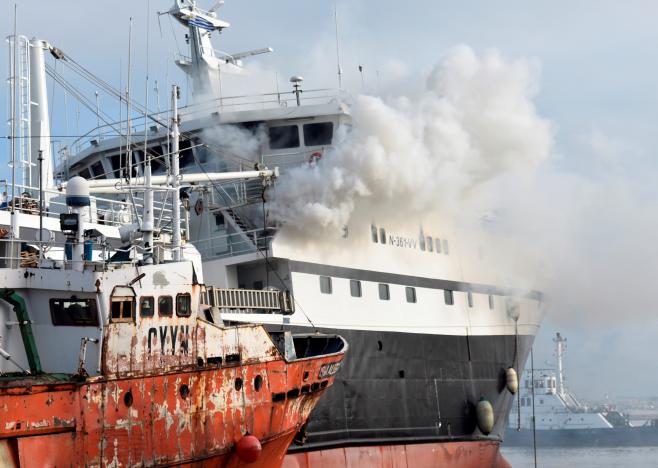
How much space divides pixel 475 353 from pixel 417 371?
3.26 m

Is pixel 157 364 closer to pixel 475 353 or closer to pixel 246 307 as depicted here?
pixel 246 307

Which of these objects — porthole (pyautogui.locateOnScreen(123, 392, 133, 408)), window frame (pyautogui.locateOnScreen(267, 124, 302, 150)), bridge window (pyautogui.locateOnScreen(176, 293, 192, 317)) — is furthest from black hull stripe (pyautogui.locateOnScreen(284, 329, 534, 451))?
porthole (pyautogui.locateOnScreen(123, 392, 133, 408))

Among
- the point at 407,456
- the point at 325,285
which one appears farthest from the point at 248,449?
the point at 407,456

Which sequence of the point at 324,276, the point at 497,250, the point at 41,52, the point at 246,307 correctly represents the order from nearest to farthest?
the point at 246,307
the point at 324,276
the point at 41,52
the point at 497,250

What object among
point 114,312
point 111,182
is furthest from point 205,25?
point 114,312

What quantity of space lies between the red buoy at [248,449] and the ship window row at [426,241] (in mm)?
9823

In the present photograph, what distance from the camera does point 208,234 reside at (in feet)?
87.1

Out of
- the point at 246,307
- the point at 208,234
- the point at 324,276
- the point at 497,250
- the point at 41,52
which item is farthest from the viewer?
the point at 497,250

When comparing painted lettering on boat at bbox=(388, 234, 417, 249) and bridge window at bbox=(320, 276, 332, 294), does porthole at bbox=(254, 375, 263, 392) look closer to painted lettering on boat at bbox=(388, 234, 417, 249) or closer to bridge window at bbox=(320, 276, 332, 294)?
bridge window at bbox=(320, 276, 332, 294)

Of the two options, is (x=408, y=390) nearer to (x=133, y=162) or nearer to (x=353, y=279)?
(x=353, y=279)

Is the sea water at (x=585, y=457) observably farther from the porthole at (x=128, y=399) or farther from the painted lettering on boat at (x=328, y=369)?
the porthole at (x=128, y=399)

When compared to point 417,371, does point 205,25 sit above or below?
above

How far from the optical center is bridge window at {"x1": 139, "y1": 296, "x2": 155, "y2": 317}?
17.3 meters

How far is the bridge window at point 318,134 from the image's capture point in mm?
28391
